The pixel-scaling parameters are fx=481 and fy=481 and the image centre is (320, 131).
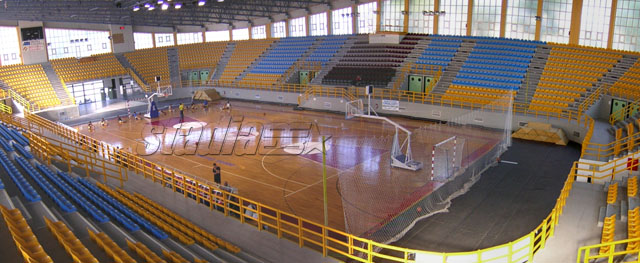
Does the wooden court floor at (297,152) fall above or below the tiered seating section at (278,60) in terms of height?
below

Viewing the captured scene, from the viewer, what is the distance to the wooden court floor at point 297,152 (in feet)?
55.7

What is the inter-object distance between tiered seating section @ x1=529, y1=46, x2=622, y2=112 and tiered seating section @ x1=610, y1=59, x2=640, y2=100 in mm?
1377

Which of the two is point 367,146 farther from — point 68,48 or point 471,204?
point 68,48

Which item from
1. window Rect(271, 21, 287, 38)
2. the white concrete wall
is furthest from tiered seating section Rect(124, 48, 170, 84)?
window Rect(271, 21, 287, 38)

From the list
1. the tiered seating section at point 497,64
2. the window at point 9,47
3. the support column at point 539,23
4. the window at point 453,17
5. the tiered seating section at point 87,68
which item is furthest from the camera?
the tiered seating section at point 87,68

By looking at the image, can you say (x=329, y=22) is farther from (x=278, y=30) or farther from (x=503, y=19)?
(x=503, y=19)

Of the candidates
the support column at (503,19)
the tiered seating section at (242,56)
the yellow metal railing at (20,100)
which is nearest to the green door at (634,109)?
the support column at (503,19)

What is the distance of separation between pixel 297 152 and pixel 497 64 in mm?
16805

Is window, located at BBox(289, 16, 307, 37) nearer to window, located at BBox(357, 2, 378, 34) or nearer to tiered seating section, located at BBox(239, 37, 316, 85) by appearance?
tiered seating section, located at BBox(239, 37, 316, 85)

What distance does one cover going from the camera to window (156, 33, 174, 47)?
1922 inches

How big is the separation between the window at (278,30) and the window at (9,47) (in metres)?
22.1

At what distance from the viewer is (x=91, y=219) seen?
11891 mm

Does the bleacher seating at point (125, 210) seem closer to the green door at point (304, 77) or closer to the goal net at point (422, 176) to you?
the goal net at point (422, 176)

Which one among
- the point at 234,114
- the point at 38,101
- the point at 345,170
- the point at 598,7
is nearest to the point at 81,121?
the point at 38,101
